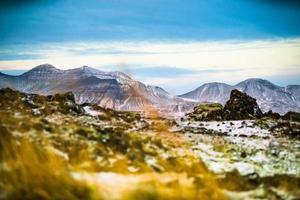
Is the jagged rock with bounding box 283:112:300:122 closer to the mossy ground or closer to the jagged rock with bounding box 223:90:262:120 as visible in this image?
the jagged rock with bounding box 223:90:262:120

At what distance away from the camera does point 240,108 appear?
36.0 m

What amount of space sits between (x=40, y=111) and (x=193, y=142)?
667 centimetres

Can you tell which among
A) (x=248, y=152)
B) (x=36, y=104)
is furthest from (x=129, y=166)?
(x=36, y=104)

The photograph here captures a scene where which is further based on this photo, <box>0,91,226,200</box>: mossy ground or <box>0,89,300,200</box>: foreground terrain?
<box>0,89,300,200</box>: foreground terrain

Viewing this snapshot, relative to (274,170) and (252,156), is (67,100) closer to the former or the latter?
(252,156)

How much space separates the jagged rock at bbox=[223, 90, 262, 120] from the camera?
3453cm

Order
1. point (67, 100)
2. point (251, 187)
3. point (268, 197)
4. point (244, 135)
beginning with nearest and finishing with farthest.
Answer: point (268, 197) → point (251, 187) → point (244, 135) → point (67, 100)

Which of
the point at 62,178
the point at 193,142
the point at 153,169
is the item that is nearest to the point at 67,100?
the point at 193,142

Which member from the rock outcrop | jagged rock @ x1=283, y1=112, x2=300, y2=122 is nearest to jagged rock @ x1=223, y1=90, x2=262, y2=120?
the rock outcrop

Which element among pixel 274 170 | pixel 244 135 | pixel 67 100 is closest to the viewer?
pixel 274 170

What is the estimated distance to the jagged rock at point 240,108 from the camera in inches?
1359

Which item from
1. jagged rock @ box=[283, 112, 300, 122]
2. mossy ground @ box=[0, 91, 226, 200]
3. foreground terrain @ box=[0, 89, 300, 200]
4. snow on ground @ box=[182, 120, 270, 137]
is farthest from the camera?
jagged rock @ box=[283, 112, 300, 122]

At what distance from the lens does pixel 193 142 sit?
59.2 ft

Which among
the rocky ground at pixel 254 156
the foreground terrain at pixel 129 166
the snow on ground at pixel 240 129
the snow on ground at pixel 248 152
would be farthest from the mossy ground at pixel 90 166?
the snow on ground at pixel 240 129
